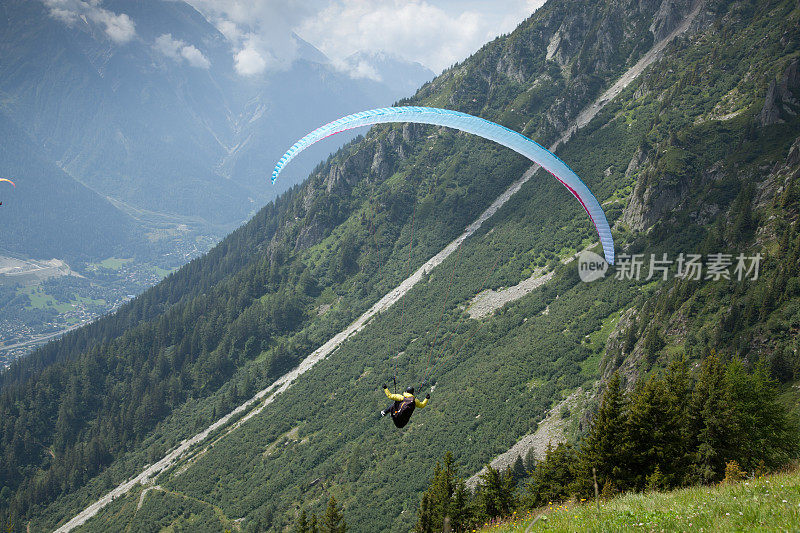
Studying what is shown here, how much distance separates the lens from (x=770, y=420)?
20359 mm

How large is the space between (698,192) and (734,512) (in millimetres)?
68517

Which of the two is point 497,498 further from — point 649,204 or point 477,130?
→ point 649,204

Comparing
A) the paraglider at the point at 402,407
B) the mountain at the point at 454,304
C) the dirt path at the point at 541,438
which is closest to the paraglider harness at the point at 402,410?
the paraglider at the point at 402,407

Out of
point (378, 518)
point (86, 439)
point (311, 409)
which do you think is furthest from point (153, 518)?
point (86, 439)

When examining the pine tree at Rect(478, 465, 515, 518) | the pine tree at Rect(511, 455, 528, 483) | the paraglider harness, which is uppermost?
the paraglider harness

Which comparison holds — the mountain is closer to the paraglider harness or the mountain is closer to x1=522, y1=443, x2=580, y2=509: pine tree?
x1=522, y1=443, x2=580, y2=509: pine tree

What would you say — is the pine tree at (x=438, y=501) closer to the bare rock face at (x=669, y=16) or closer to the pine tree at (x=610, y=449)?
the pine tree at (x=610, y=449)

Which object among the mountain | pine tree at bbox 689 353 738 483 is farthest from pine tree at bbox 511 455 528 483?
pine tree at bbox 689 353 738 483

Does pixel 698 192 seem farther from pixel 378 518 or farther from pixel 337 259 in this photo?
pixel 337 259

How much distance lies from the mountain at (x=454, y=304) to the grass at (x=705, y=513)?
2627 centimetres

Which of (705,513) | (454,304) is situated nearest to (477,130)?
(705,513)

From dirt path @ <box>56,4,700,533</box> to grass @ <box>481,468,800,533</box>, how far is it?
9362 centimetres

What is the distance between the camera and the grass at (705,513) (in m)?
7.71

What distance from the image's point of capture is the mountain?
50.4 metres
